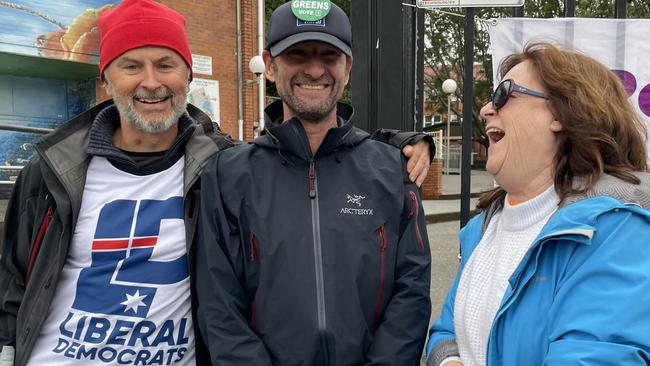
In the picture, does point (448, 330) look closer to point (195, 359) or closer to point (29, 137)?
point (195, 359)

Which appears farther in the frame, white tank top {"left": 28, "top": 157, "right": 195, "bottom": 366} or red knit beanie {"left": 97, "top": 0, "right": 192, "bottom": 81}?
red knit beanie {"left": 97, "top": 0, "right": 192, "bottom": 81}

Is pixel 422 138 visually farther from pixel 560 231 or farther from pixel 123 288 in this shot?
pixel 123 288

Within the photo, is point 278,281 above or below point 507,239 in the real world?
below

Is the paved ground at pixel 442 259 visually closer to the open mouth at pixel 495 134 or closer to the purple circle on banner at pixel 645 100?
the purple circle on banner at pixel 645 100

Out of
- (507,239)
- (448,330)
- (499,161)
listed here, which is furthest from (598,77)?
(448,330)

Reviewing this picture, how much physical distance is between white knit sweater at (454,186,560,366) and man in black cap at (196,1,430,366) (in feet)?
0.69

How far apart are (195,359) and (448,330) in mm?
1027

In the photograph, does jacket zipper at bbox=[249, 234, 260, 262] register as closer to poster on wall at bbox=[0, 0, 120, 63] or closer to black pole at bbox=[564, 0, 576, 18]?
black pole at bbox=[564, 0, 576, 18]

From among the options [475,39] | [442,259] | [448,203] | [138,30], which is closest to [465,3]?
[138,30]

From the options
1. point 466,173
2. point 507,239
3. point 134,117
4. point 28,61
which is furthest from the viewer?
point 28,61

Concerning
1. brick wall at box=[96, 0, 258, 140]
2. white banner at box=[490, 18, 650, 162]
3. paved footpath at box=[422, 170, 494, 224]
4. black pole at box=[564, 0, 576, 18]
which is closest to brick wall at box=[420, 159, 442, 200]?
paved footpath at box=[422, 170, 494, 224]

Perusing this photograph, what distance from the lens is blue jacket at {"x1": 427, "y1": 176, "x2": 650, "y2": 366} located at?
1.34m

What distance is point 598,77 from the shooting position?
1.67 meters

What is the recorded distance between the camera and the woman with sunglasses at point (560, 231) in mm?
1370
